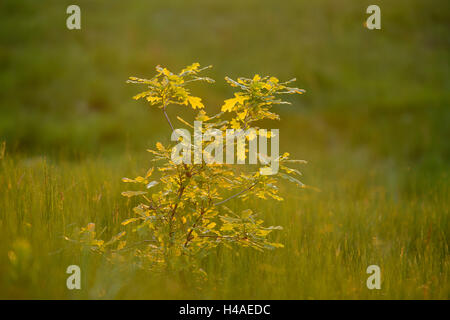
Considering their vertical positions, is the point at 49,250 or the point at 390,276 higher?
the point at 49,250

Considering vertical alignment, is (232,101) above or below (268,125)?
below

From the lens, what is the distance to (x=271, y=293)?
83.2 inches

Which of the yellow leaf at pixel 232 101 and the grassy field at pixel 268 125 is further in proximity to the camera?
the grassy field at pixel 268 125

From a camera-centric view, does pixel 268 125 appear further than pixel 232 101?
Yes

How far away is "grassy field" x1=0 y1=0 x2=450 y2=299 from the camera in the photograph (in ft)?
7.23

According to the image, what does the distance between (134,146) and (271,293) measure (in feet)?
16.5

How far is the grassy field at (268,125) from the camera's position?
2.21 metres

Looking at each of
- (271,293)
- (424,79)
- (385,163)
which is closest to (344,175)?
(385,163)

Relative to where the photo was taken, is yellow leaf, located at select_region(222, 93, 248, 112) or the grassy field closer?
yellow leaf, located at select_region(222, 93, 248, 112)

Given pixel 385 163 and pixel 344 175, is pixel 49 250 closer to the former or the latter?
pixel 344 175

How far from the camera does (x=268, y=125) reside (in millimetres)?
7688
